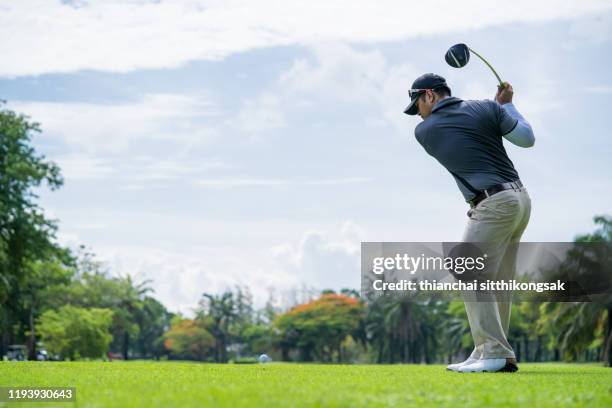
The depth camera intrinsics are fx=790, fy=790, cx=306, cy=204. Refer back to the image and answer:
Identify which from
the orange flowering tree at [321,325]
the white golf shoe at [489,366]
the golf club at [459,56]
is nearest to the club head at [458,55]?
the golf club at [459,56]

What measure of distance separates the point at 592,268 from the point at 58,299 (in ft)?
193

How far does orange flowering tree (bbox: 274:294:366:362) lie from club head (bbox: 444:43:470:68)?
323ft

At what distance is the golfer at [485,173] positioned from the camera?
7340 millimetres

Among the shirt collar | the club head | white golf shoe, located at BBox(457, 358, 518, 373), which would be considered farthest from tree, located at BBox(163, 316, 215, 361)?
white golf shoe, located at BBox(457, 358, 518, 373)

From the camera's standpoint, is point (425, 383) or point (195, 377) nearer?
Answer: point (425, 383)

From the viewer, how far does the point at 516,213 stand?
7395mm

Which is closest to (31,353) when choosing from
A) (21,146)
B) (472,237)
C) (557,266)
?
(21,146)

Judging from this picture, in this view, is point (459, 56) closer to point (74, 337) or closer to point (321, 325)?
point (74, 337)

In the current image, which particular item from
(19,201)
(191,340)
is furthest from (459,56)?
(191,340)

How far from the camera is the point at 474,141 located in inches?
298

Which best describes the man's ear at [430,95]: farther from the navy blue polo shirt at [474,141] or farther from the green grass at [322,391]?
the green grass at [322,391]

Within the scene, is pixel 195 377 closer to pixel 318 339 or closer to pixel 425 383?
pixel 425 383

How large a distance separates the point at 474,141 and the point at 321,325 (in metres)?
100

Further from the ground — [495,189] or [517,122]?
[517,122]
